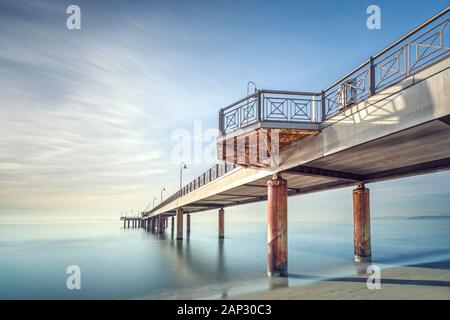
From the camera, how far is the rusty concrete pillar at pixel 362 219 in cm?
2375

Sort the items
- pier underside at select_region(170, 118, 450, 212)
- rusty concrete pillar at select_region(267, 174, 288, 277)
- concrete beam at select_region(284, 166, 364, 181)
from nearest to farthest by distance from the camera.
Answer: pier underside at select_region(170, 118, 450, 212)
rusty concrete pillar at select_region(267, 174, 288, 277)
concrete beam at select_region(284, 166, 364, 181)

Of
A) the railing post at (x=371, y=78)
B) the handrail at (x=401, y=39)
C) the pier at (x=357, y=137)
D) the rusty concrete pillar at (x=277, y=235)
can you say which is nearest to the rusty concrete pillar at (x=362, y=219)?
the pier at (x=357, y=137)

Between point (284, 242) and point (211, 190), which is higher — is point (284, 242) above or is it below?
below

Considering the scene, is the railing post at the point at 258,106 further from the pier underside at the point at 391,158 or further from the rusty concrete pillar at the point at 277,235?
the rusty concrete pillar at the point at 277,235

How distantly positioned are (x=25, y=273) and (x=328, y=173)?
2596 centimetres

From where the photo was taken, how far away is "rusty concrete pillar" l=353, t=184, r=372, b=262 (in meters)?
23.8
